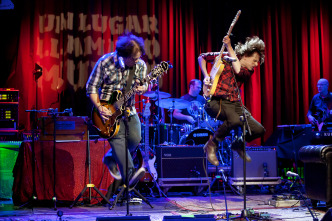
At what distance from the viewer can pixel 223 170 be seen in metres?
8.11

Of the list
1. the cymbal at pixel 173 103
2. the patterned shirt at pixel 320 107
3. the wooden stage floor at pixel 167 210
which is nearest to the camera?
the wooden stage floor at pixel 167 210

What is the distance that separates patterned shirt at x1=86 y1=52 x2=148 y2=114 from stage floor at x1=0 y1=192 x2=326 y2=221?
1618mm

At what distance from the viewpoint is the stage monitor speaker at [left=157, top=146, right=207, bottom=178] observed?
24.5ft

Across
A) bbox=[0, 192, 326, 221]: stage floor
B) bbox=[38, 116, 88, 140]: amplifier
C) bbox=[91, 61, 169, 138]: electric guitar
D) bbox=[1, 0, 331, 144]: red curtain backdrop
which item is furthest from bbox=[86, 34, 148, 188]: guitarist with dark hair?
bbox=[1, 0, 331, 144]: red curtain backdrop

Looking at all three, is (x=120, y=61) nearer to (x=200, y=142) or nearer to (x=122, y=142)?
(x=122, y=142)

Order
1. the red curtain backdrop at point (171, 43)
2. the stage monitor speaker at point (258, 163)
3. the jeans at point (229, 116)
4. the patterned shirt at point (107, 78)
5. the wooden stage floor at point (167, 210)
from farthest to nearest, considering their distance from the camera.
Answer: the red curtain backdrop at point (171, 43), the stage monitor speaker at point (258, 163), the wooden stage floor at point (167, 210), the jeans at point (229, 116), the patterned shirt at point (107, 78)

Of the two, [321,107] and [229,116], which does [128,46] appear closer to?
[229,116]

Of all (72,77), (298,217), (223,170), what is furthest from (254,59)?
(72,77)

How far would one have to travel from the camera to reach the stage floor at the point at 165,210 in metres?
5.34

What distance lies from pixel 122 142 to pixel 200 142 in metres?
3.53

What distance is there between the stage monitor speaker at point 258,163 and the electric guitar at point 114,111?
3.53 metres

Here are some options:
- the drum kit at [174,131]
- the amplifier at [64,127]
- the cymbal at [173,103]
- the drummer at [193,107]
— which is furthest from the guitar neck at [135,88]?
the drummer at [193,107]

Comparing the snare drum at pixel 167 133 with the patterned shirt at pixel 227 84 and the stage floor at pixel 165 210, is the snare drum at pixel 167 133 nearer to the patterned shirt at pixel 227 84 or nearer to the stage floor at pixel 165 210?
the stage floor at pixel 165 210

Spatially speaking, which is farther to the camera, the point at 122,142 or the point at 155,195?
the point at 155,195
